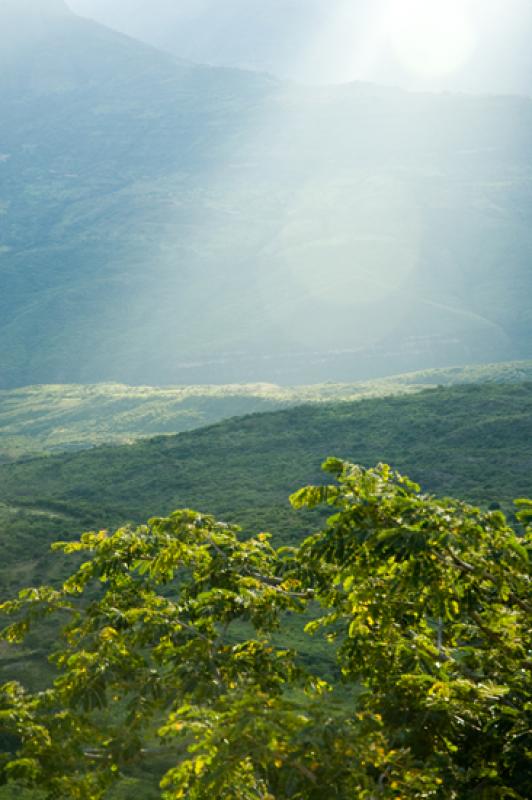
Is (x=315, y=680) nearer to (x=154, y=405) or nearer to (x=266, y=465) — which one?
(x=266, y=465)

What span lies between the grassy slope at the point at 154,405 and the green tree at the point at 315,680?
111 m

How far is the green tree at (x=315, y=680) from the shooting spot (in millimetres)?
8328

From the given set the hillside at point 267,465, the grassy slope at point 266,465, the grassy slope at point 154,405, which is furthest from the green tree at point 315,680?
the grassy slope at point 154,405

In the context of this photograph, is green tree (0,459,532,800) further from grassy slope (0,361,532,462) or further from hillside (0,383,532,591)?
grassy slope (0,361,532,462)

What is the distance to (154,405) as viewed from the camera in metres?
162

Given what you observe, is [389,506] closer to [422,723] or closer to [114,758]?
[422,723]

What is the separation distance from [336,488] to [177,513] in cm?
352

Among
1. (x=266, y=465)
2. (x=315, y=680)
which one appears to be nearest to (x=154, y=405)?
(x=266, y=465)

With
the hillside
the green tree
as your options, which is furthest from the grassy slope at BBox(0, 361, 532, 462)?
the green tree

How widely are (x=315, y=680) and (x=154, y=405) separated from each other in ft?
494

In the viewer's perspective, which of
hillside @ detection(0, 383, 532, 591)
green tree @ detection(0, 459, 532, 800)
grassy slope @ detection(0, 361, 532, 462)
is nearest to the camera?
green tree @ detection(0, 459, 532, 800)

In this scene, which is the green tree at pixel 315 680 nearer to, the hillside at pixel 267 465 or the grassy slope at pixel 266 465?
the grassy slope at pixel 266 465

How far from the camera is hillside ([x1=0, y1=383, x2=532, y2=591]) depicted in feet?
188

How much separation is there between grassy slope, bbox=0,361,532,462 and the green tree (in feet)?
364
